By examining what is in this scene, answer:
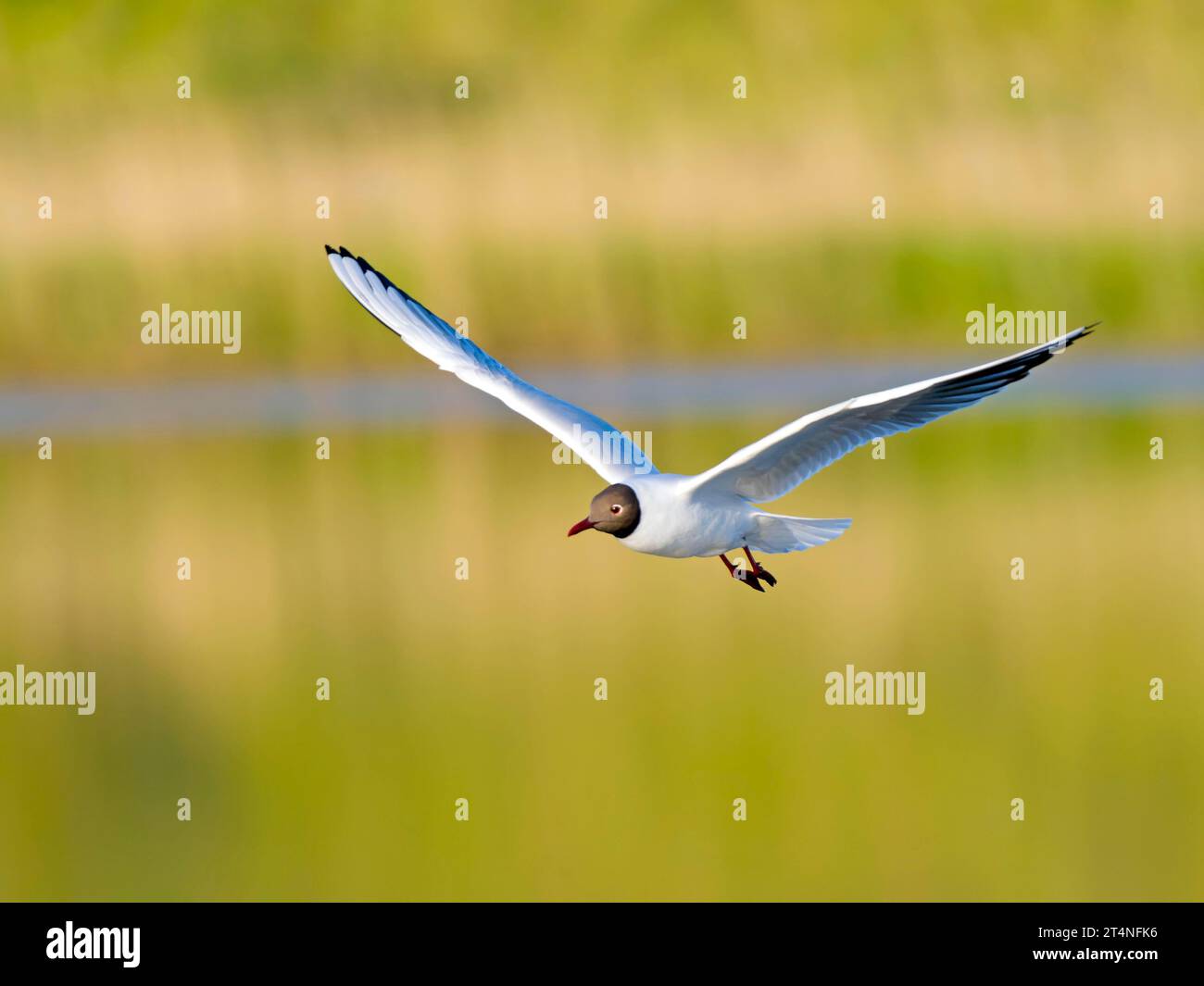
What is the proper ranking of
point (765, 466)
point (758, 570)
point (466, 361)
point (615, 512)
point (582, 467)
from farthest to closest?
point (582, 467) → point (466, 361) → point (758, 570) → point (765, 466) → point (615, 512)

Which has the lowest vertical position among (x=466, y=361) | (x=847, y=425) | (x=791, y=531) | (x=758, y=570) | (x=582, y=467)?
(x=758, y=570)

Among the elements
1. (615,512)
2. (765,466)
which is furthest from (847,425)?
(615,512)

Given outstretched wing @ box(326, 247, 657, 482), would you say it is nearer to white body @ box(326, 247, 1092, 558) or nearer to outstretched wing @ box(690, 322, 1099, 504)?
white body @ box(326, 247, 1092, 558)

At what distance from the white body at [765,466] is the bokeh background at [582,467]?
1.59 metres

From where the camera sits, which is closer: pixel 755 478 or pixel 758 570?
pixel 755 478

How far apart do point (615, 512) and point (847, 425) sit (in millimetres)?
922

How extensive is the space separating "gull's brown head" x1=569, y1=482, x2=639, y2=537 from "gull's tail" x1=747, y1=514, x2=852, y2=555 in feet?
1.78

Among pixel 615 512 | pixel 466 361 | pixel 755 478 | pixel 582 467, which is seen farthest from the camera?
pixel 582 467

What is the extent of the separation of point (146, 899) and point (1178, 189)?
17.9 m

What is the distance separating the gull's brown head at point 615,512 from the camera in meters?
7.61

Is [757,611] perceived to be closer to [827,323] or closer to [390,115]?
[827,323]

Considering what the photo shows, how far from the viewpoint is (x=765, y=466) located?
305 inches

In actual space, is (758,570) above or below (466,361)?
below

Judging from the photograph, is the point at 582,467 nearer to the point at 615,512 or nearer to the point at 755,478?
the point at 755,478
